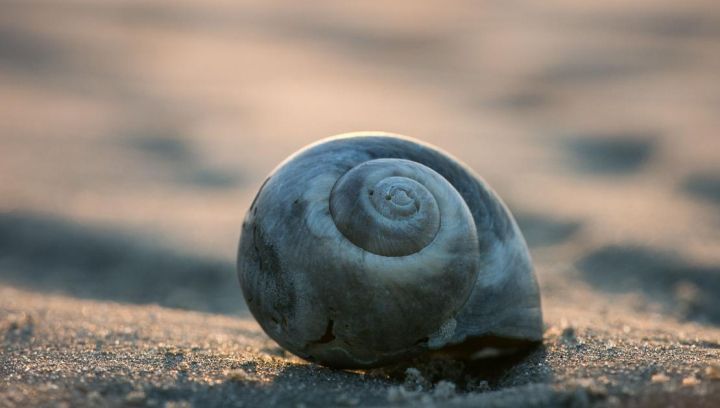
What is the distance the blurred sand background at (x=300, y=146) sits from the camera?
277 cm

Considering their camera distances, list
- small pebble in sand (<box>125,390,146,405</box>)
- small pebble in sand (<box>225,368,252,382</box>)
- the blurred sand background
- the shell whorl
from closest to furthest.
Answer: small pebble in sand (<box>125,390,146,405</box>), the shell whorl, small pebble in sand (<box>225,368,252,382</box>), the blurred sand background

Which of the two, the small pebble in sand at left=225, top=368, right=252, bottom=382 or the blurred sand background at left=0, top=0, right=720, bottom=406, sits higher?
the blurred sand background at left=0, top=0, right=720, bottom=406

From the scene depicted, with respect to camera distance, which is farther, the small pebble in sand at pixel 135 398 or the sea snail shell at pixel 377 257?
the sea snail shell at pixel 377 257

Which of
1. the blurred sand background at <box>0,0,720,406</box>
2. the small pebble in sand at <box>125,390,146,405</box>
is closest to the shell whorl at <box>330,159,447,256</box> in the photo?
the blurred sand background at <box>0,0,720,406</box>

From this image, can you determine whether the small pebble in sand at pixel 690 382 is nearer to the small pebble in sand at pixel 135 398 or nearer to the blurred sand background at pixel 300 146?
the blurred sand background at pixel 300 146

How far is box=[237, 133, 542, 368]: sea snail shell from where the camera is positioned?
2.56 meters

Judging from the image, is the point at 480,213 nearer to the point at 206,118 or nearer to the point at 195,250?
the point at 195,250

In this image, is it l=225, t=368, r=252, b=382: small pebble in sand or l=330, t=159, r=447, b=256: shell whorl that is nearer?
l=330, t=159, r=447, b=256: shell whorl

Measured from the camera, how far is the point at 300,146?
694cm

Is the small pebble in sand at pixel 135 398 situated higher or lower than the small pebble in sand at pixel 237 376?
lower

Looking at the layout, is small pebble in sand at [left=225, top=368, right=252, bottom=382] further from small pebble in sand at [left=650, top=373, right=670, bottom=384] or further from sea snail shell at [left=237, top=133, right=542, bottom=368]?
small pebble in sand at [left=650, top=373, right=670, bottom=384]

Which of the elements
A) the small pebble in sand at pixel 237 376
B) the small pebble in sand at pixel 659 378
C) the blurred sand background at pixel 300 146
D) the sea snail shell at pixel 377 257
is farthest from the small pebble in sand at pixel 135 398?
the small pebble in sand at pixel 659 378

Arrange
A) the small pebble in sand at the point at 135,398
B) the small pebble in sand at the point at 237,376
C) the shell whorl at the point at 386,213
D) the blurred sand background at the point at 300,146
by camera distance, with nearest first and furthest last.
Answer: the small pebble in sand at the point at 135,398 < the shell whorl at the point at 386,213 < the small pebble in sand at the point at 237,376 < the blurred sand background at the point at 300,146

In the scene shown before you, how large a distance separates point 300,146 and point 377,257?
447cm
